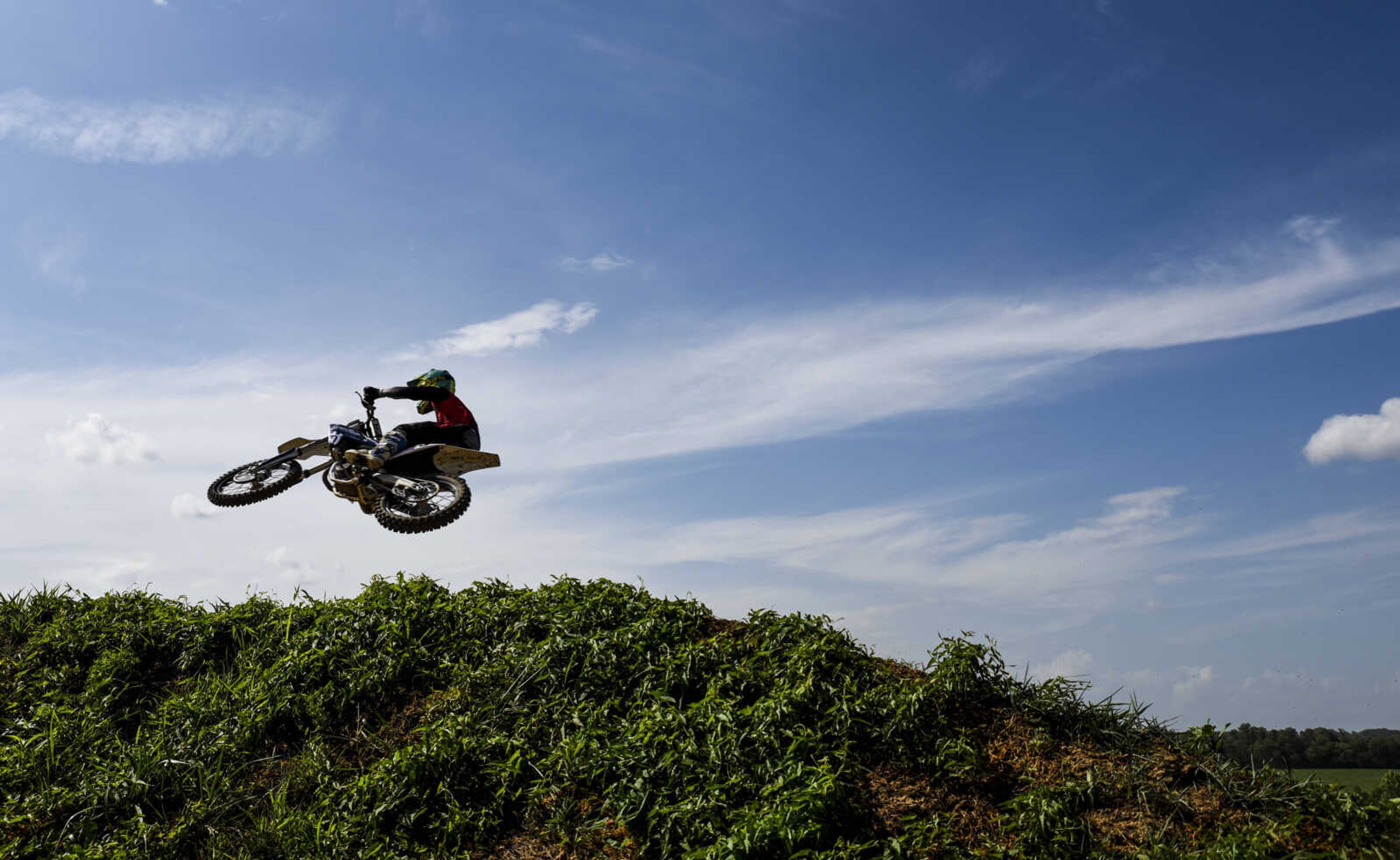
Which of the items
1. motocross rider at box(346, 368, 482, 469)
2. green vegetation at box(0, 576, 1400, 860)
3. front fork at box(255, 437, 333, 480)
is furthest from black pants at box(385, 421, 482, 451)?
green vegetation at box(0, 576, 1400, 860)

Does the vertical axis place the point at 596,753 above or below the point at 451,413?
below

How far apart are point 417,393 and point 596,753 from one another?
21.7ft

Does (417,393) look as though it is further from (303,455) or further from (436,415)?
(303,455)

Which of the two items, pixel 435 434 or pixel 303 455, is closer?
pixel 435 434

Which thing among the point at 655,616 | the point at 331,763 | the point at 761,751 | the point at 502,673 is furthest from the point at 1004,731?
the point at 331,763

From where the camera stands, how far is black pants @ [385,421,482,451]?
11633 mm

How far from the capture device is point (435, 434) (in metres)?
11.6

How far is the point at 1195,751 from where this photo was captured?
6.29m

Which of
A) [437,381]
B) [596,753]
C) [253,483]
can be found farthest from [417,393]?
[596,753]

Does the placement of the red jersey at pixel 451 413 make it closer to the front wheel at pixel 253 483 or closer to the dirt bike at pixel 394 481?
the dirt bike at pixel 394 481

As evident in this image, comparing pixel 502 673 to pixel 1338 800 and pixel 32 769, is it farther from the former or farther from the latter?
pixel 1338 800

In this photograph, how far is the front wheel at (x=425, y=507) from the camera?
10.2 meters

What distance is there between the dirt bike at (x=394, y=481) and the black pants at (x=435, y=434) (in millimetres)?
327

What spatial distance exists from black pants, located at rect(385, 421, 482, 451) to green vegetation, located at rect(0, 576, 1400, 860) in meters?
3.15
